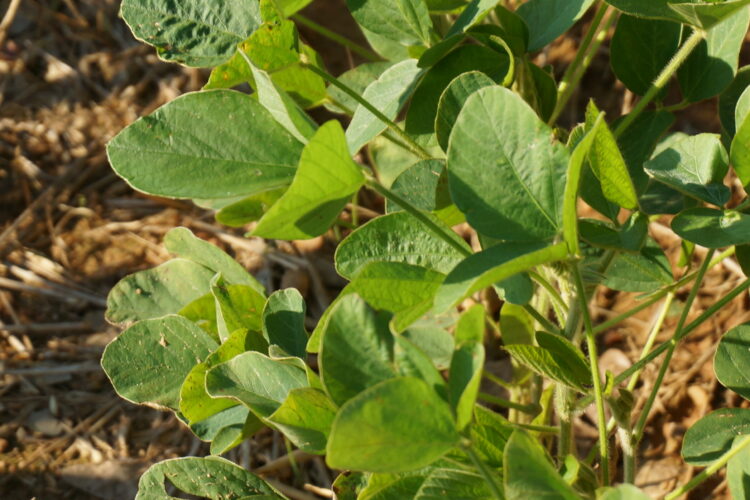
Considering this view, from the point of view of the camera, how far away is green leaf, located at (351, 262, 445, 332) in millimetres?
688

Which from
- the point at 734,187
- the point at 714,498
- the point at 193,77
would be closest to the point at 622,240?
the point at 714,498

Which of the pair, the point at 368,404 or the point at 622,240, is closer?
the point at 368,404

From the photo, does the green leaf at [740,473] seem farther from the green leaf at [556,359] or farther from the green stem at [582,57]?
the green stem at [582,57]

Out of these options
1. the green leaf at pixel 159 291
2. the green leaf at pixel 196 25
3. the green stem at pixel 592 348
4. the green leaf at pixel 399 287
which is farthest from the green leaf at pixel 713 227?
the green leaf at pixel 159 291

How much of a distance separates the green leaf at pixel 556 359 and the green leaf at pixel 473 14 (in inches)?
10.7

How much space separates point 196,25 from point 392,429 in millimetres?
453

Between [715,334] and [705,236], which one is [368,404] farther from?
[715,334]

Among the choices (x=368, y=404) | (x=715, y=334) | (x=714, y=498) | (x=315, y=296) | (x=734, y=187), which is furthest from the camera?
(x=315, y=296)

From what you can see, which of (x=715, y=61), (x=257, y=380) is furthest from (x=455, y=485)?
(x=715, y=61)

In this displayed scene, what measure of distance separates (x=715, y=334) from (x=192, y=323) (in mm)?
961

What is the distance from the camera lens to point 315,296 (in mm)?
1729

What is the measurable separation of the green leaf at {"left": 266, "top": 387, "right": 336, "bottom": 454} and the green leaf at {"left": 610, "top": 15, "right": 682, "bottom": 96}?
19.3 inches

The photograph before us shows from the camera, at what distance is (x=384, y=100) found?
83 centimetres

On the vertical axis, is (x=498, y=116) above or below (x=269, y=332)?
above
